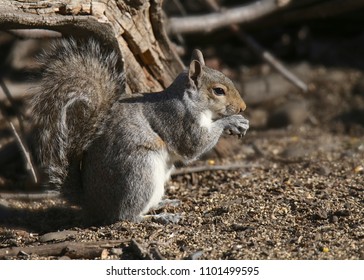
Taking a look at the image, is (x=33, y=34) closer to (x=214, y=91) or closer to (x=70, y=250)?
(x=214, y=91)

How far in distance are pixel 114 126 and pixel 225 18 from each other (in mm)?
2656

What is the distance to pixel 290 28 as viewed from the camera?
9062 mm

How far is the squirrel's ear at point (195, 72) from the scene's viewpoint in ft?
16.0

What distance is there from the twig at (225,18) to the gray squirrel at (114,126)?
2.00 meters

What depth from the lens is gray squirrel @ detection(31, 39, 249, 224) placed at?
463cm

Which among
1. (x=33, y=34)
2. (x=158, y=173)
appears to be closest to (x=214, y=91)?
(x=158, y=173)

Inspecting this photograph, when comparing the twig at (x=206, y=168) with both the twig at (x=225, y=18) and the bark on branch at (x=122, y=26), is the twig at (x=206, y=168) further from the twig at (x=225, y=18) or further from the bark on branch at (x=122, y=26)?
the twig at (x=225, y=18)

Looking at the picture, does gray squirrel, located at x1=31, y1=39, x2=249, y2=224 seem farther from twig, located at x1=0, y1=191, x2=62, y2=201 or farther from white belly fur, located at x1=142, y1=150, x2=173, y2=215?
twig, located at x1=0, y1=191, x2=62, y2=201

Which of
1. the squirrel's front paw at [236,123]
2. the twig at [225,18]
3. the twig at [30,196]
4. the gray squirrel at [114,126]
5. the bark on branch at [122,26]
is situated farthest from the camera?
the twig at [225,18]

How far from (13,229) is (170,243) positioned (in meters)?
1.30

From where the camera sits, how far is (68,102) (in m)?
4.61

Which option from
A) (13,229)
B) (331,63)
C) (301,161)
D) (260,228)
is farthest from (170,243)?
(331,63)

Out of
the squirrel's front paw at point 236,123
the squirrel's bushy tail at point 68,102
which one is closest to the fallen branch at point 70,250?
the squirrel's bushy tail at point 68,102

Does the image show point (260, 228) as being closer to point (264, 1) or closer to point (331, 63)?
point (264, 1)
